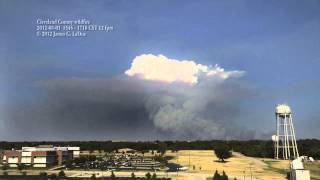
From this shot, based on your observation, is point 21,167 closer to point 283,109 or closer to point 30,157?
point 30,157

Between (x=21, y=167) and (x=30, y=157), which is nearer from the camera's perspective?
(x=21, y=167)

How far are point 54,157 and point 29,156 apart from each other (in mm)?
10222

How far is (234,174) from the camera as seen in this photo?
5300 inches

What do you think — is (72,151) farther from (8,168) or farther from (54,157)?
(8,168)

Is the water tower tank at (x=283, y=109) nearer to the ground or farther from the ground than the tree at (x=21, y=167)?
farther from the ground

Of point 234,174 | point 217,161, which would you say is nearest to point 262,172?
point 234,174

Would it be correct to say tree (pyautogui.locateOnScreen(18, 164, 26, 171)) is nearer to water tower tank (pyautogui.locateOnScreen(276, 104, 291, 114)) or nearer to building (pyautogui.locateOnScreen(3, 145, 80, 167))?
building (pyautogui.locateOnScreen(3, 145, 80, 167))

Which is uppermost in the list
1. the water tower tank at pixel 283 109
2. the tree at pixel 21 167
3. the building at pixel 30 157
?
the water tower tank at pixel 283 109

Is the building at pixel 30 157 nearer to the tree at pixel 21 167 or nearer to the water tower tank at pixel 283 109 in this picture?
the tree at pixel 21 167

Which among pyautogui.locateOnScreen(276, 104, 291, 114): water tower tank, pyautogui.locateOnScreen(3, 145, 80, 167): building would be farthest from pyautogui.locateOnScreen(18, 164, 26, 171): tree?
pyautogui.locateOnScreen(276, 104, 291, 114): water tower tank

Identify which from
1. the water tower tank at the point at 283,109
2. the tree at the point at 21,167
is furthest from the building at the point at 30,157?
the water tower tank at the point at 283,109

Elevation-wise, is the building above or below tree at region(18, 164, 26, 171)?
above

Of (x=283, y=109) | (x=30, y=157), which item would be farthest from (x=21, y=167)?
(x=283, y=109)

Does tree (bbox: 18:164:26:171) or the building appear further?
the building
